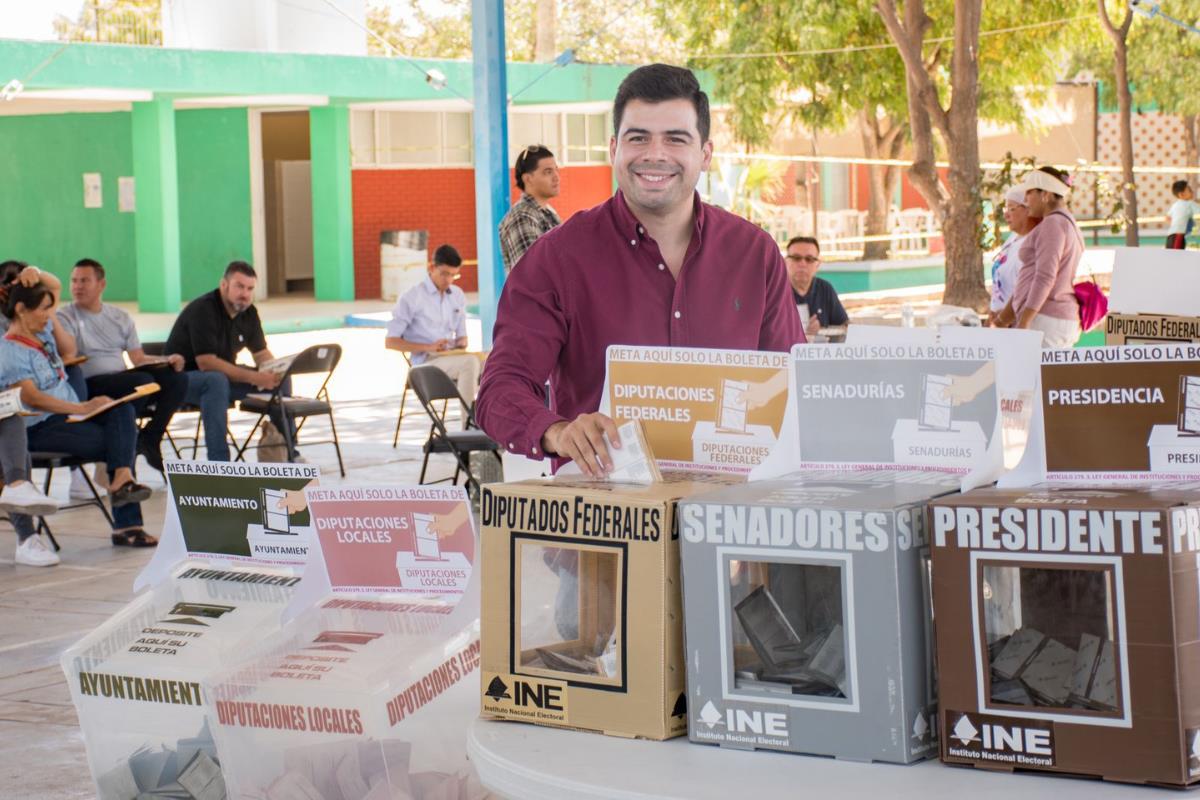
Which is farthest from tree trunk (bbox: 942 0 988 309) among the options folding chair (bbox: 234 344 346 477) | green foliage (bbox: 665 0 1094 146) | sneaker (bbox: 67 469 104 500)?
sneaker (bbox: 67 469 104 500)

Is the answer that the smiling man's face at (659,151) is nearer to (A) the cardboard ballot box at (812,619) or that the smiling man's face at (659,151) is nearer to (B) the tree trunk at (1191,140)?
(A) the cardboard ballot box at (812,619)

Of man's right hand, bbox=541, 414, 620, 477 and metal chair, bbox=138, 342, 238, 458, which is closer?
man's right hand, bbox=541, 414, 620, 477

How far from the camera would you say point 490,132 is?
916 centimetres

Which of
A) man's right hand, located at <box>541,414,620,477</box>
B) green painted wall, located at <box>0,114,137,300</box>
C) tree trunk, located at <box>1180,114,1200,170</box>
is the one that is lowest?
man's right hand, located at <box>541,414,620,477</box>

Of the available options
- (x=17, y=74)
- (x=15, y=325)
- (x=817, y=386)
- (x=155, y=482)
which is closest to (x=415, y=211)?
(x=17, y=74)

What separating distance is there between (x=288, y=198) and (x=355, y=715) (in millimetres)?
23903

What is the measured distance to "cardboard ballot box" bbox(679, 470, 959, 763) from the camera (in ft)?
6.21

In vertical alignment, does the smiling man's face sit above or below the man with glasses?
above

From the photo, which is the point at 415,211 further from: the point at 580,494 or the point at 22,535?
the point at 580,494

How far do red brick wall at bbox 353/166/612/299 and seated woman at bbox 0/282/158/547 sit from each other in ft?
48.7

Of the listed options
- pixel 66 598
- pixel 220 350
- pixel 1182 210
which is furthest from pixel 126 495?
pixel 1182 210

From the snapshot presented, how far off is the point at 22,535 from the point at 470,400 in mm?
2660

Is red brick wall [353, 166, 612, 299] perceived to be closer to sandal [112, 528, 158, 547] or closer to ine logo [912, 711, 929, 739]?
sandal [112, 528, 158, 547]

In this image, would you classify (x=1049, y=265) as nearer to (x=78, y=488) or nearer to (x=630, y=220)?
(x=630, y=220)
